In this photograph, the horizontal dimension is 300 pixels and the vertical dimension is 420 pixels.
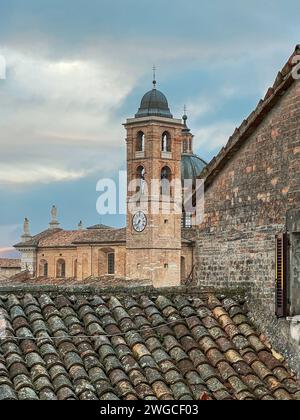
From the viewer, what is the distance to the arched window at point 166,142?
238 ft

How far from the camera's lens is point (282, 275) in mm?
9406

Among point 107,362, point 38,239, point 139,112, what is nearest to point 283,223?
point 107,362

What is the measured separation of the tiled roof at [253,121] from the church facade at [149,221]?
193ft

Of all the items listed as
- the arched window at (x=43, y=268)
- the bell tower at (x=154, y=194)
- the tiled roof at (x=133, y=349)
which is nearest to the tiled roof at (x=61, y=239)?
the arched window at (x=43, y=268)

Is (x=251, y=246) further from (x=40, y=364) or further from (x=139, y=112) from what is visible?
(x=139, y=112)

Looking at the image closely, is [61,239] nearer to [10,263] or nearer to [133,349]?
[10,263]

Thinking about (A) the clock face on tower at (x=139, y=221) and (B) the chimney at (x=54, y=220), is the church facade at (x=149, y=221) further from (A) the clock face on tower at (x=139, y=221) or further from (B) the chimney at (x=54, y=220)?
(B) the chimney at (x=54, y=220)

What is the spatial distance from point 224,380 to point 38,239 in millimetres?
72637

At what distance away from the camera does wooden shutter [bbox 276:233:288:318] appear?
9.32 metres

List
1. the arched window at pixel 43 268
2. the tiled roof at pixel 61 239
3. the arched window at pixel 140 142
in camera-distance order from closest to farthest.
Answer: the arched window at pixel 140 142 → the tiled roof at pixel 61 239 → the arched window at pixel 43 268

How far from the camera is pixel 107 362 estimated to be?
8523mm

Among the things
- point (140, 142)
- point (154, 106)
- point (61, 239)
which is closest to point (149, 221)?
point (140, 142)

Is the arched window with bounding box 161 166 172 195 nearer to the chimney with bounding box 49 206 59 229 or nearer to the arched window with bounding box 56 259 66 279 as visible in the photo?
the arched window with bounding box 56 259 66 279

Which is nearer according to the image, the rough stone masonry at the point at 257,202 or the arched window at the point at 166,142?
the rough stone masonry at the point at 257,202
